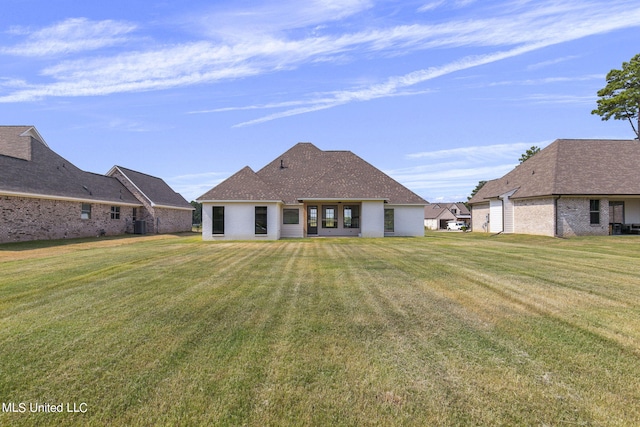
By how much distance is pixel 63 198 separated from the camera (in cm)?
2238

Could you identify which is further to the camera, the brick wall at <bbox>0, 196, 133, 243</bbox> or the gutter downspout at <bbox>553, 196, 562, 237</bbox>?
the gutter downspout at <bbox>553, 196, 562, 237</bbox>

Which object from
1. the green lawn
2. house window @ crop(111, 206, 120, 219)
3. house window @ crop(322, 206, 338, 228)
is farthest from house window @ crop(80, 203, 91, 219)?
the green lawn

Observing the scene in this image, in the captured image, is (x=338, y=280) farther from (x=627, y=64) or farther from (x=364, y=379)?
(x=627, y=64)

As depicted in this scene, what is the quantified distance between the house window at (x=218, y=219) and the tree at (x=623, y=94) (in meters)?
42.9

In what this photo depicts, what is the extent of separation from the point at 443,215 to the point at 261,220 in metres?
53.5

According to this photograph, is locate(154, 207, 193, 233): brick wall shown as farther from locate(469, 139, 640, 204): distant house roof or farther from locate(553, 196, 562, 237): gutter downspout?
locate(553, 196, 562, 237): gutter downspout

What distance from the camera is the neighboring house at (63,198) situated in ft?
64.7

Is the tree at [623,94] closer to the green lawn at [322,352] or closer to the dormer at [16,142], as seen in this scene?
the green lawn at [322,352]

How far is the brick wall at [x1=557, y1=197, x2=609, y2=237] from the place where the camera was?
23234 millimetres

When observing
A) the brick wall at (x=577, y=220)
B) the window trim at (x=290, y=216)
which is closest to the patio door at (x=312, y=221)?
the window trim at (x=290, y=216)

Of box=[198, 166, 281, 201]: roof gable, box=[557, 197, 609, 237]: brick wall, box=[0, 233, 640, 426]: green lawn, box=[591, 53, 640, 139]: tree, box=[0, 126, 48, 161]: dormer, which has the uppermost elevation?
box=[591, 53, 640, 139]: tree

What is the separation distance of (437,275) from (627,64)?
1737 inches

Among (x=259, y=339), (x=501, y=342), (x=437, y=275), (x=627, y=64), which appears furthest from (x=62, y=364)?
(x=627, y=64)

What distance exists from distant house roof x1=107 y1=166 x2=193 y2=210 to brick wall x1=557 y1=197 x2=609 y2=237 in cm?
3390
